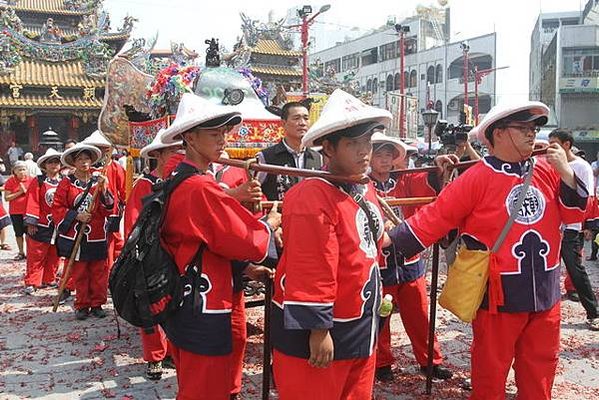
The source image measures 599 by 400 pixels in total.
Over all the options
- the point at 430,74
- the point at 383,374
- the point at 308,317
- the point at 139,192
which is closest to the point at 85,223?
the point at 139,192

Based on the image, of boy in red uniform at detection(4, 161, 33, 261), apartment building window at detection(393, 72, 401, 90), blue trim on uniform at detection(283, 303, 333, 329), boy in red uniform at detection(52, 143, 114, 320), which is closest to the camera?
blue trim on uniform at detection(283, 303, 333, 329)

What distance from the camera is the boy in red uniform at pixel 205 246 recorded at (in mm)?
2707

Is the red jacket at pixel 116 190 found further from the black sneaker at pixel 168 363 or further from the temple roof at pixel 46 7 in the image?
the temple roof at pixel 46 7

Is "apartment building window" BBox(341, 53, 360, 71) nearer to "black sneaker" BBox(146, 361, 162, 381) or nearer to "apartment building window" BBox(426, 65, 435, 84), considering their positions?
"apartment building window" BBox(426, 65, 435, 84)

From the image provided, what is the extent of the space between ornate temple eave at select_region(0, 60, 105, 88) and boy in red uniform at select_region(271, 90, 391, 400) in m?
25.4

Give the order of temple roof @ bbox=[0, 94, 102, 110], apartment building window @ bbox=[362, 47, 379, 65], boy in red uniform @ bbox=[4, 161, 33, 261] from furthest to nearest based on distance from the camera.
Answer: apartment building window @ bbox=[362, 47, 379, 65] < temple roof @ bbox=[0, 94, 102, 110] < boy in red uniform @ bbox=[4, 161, 33, 261]

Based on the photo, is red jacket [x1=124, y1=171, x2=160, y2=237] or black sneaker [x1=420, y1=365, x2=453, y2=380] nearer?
black sneaker [x1=420, y1=365, x2=453, y2=380]

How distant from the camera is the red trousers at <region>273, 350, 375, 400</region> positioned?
97.7 inches

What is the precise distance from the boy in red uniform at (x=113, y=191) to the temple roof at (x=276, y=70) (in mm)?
27047

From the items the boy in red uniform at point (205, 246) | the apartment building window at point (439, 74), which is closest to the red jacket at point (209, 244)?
the boy in red uniform at point (205, 246)

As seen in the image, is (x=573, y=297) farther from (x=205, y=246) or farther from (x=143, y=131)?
(x=205, y=246)

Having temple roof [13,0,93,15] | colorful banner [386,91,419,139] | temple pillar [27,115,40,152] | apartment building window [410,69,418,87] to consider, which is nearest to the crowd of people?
colorful banner [386,91,419,139]

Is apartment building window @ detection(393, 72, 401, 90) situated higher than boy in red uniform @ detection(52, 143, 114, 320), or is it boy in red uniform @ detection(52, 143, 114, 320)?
apartment building window @ detection(393, 72, 401, 90)

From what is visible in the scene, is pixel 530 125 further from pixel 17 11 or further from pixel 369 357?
pixel 17 11
